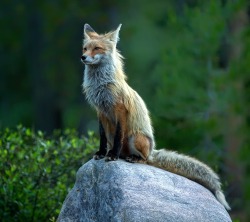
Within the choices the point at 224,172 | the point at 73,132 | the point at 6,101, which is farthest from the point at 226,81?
the point at 6,101

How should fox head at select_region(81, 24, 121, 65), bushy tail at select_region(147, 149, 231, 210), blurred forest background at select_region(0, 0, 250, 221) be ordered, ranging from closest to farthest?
fox head at select_region(81, 24, 121, 65) → bushy tail at select_region(147, 149, 231, 210) → blurred forest background at select_region(0, 0, 250, 221)

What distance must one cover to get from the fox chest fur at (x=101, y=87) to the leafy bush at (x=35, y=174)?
1.74 metres

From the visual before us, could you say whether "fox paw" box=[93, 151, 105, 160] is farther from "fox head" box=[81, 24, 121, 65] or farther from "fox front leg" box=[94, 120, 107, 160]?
"fox head" box=[81, 24, 121, 65]

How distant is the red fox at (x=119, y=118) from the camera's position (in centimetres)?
996

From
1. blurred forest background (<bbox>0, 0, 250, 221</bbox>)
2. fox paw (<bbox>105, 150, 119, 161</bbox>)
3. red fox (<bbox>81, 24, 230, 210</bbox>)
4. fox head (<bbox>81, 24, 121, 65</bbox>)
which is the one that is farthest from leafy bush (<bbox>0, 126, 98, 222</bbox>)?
blurred forest background (<bbox>0, 0, 250, 221</bbox>)

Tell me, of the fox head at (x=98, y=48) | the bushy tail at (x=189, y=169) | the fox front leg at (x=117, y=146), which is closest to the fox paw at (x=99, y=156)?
the fox front leg at (x=117, y=146)

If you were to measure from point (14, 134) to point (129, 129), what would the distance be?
103 inches

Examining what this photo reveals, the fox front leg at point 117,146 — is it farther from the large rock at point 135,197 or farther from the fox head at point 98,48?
the fox head at point 98,48

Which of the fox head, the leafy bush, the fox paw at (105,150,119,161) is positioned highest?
the fox head

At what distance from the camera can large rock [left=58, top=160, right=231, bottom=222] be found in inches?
Answer: 359

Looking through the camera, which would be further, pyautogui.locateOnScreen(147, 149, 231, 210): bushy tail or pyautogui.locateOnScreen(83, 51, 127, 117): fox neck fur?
pyautogui.locateOnScreen(147, 149, 231, 210): bushy tail

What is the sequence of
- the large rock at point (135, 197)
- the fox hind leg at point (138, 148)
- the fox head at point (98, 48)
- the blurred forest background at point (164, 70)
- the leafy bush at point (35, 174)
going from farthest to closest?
the blurred forest background at point (164, 70) → the leafy bush at point (35, 174) → the fox hind leg at point (138, 148) → the fox head at point (98, 48) → the large rock at point (135, 197)

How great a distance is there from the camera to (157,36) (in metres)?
32.7

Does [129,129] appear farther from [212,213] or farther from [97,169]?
[212,213]
